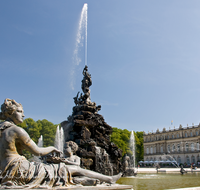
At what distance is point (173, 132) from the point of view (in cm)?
8812

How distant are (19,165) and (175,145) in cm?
9123

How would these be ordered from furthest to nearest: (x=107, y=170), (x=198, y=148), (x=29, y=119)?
(x=198, y=148), (x=29, y=119), (x=107, y=170)

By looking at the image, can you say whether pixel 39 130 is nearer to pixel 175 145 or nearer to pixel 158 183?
pixel 158 183

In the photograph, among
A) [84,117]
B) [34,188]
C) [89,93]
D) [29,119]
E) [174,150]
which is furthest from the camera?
[174,150]

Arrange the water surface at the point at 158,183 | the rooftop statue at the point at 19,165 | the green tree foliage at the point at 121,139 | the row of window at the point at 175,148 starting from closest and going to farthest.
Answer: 1. the rooftop statue at the point at 19,165
2. the water surface at the point at 158,183
3. the green tree foliage at the point at 121,139
4. the row of window at the point at 175,148

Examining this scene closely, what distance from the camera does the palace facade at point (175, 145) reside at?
7962 centimetres

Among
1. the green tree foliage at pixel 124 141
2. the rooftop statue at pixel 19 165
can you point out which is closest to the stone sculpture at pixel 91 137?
the rooftop statue at pixel 19 165

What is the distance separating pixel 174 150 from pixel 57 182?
91.4 metres

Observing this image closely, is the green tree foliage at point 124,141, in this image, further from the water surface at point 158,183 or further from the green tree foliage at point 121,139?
the water surface at point 158,183

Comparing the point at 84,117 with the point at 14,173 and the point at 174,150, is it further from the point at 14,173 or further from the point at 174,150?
the point at 174,150

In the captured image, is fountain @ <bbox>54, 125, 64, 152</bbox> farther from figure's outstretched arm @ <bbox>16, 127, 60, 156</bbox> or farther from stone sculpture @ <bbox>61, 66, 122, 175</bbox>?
figure's outstretched arm @ <bbox>16, 127, 60, 156</bbox>

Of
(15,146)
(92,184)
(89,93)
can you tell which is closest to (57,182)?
(92,184)

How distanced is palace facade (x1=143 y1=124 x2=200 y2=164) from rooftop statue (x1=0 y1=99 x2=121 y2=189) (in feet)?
271

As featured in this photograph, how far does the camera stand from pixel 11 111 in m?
4.12
